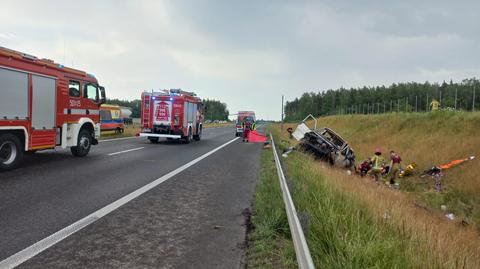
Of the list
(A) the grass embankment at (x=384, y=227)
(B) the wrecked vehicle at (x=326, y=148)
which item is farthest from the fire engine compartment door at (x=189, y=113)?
(A) the grass embankment at (x=384, y=227)

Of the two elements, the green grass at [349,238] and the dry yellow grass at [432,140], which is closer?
the green grass at [349,238]

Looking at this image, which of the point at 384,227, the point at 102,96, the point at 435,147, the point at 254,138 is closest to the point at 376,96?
the point at 254,138

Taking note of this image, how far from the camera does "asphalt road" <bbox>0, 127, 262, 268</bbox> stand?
4.58 m

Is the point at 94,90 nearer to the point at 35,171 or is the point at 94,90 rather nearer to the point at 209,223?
the point at 35,171

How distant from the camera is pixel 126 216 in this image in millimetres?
6266

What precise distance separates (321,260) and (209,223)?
2415 mm

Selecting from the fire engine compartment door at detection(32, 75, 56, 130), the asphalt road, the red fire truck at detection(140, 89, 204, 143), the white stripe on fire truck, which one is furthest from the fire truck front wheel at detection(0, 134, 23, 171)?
the red fire truck at detection(140, 89, 204, 143)

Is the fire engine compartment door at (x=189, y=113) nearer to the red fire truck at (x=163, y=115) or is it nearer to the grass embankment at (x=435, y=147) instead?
the red fire truck at (x=163, y=115)

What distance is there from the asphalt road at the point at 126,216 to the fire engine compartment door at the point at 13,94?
140cm

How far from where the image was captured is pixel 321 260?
160 inches

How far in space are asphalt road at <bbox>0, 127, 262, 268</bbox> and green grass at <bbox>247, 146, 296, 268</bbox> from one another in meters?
0.18

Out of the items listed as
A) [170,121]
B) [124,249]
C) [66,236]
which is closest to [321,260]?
[124,249]

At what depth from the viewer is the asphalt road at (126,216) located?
4.58 m

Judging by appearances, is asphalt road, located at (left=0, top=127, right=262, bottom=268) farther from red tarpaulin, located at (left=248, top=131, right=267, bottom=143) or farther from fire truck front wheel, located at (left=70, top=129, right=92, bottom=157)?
red tarpaulin, located at (left=248, top=131, right=267, bottom=143)
